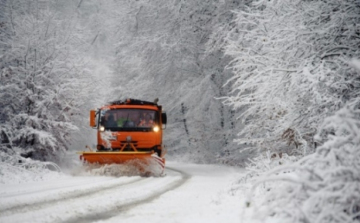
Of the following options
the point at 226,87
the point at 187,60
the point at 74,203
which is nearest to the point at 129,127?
the point at 74,203

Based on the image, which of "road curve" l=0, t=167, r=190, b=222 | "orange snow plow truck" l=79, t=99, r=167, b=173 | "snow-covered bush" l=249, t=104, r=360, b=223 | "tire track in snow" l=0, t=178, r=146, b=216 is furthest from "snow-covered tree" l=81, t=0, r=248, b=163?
"snow-covered bush" l=249, t=104, r=360, b=223

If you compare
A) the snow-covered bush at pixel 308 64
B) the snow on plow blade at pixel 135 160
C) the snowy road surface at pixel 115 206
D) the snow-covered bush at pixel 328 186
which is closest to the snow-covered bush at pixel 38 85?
the snow on plow blade at pixel 135 160

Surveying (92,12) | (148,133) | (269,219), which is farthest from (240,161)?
(92,12)

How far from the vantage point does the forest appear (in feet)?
8.66

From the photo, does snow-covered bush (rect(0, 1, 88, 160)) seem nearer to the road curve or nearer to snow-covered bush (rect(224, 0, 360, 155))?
the road curve

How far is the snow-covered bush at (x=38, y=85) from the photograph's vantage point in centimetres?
1277

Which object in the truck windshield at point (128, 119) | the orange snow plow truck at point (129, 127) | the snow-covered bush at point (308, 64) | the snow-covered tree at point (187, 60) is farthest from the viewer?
the snow-covered tree at point (187, 60)

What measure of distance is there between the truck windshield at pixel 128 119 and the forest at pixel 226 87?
2.25m

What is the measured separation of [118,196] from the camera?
19.8ft

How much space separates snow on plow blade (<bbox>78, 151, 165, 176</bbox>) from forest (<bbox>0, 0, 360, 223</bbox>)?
1283mm

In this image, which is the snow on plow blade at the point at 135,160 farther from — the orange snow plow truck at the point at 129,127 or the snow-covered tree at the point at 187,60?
the snow-covered tree at the point at 187,60

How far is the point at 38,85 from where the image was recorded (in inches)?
531

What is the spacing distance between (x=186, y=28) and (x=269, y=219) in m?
13.5

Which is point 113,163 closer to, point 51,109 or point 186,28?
point 51,109
